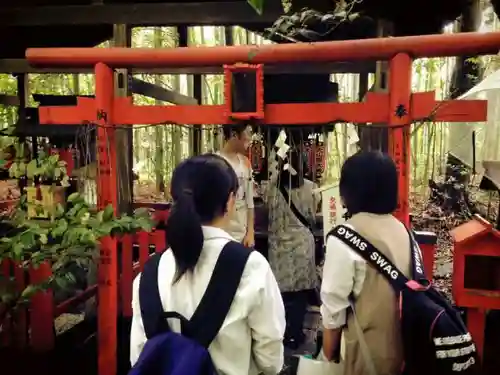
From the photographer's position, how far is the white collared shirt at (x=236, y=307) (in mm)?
1805

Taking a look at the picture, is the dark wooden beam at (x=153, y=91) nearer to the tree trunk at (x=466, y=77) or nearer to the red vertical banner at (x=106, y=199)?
the red vertical banner at (x=106, y=199)

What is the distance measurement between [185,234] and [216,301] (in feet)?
0.87

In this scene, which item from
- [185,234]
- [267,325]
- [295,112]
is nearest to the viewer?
[185,234]

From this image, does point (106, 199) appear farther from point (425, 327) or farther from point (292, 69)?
point (425, 327)

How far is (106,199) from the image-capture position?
12.9 feet

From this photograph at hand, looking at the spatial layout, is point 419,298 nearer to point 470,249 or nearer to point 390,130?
point 470,249

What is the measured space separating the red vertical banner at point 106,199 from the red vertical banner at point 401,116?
2156 millimetres

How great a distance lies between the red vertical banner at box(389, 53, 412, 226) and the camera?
354 centimetres

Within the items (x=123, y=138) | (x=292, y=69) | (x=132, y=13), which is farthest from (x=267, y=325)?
(x=132, y=13)

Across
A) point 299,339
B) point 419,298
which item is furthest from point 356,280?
point 299,339

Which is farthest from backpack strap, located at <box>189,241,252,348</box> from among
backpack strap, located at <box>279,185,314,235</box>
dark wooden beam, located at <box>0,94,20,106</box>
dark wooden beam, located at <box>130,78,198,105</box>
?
dark wooden beam, located at <box>0,94,20,106</box>

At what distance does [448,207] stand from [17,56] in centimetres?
765

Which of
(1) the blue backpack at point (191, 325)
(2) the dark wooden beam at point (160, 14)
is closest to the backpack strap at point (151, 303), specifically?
(1) the blue backpack at point (191, 325)

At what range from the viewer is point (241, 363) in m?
1.88
